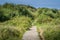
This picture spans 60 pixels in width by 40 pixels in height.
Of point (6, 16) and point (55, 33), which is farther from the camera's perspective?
point (6, 16)

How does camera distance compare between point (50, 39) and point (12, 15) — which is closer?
→ point (50, 39)

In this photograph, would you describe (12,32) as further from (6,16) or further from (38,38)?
(6,16)

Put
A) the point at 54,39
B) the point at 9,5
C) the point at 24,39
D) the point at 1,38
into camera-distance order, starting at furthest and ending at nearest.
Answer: the point at 9,5, the point at 24,39, the point at 54,39, the point at 1,38

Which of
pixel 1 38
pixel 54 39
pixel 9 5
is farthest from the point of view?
pixel 9 5

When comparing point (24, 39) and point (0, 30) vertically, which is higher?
point (0, 30)

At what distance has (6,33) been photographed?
15.3 meters

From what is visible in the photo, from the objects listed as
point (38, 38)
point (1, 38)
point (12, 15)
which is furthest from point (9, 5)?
point (1, 38)

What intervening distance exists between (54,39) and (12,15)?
53.5 ft

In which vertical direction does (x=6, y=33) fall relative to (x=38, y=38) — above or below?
above

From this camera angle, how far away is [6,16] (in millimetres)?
29328

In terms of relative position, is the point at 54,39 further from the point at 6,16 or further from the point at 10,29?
the point at 6,16

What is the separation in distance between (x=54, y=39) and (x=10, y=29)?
12.2 feet

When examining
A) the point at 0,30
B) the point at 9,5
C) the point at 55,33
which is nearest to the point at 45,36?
the point at 55,33

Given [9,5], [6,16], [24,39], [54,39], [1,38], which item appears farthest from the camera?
[9,5]
